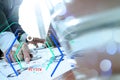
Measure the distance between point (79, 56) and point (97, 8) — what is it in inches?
2.4

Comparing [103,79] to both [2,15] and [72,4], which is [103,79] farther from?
[2,15]

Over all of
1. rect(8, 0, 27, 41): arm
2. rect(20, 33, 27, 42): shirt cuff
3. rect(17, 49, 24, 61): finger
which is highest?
rect(8, 0, 27, 41): arm

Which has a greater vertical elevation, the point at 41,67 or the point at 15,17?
the point at 15,17

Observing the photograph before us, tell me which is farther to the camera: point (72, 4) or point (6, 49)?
point (6, 49)

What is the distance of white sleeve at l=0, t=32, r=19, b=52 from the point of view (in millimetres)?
393

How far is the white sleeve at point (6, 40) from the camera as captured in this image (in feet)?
1.29

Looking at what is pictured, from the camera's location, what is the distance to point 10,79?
0.36 m

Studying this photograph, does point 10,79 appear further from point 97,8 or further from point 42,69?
point 97,8

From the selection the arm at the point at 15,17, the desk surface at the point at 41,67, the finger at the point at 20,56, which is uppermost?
the arm at the point at 15,17

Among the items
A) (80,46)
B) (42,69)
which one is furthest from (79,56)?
(42,69)

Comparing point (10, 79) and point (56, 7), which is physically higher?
point (56, 7)

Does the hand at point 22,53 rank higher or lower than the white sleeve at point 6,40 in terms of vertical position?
lower

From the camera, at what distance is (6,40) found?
0.40 m

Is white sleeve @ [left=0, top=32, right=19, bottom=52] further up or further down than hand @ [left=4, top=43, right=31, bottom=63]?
further up
